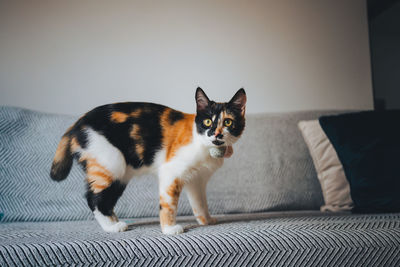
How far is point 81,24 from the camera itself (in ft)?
5.60

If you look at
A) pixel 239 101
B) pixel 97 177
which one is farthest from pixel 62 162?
pixel 239 101

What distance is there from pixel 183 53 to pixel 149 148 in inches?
36.2

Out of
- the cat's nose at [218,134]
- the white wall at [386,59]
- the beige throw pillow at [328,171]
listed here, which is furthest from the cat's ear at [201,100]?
the white wall at [386,59]

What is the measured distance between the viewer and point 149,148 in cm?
102

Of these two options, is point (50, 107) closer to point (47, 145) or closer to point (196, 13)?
point (47, 145)

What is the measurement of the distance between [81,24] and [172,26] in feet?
1.63

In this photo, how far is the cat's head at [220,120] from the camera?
91 cm

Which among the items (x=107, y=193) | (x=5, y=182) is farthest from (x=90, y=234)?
(x=5, y=182)

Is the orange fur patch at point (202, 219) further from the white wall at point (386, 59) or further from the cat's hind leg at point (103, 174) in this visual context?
the white wall at point (386, 59)

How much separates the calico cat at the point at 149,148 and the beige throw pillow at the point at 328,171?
56 centimetres

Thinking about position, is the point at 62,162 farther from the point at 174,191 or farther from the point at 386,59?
the point at 386,59

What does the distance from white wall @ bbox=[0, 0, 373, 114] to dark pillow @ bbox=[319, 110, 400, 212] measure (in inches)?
25.0

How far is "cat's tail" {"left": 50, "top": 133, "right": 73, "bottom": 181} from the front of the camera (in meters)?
1.01

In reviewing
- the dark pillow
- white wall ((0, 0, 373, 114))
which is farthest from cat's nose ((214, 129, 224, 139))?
white wall ((0, 0, 373, 114))
